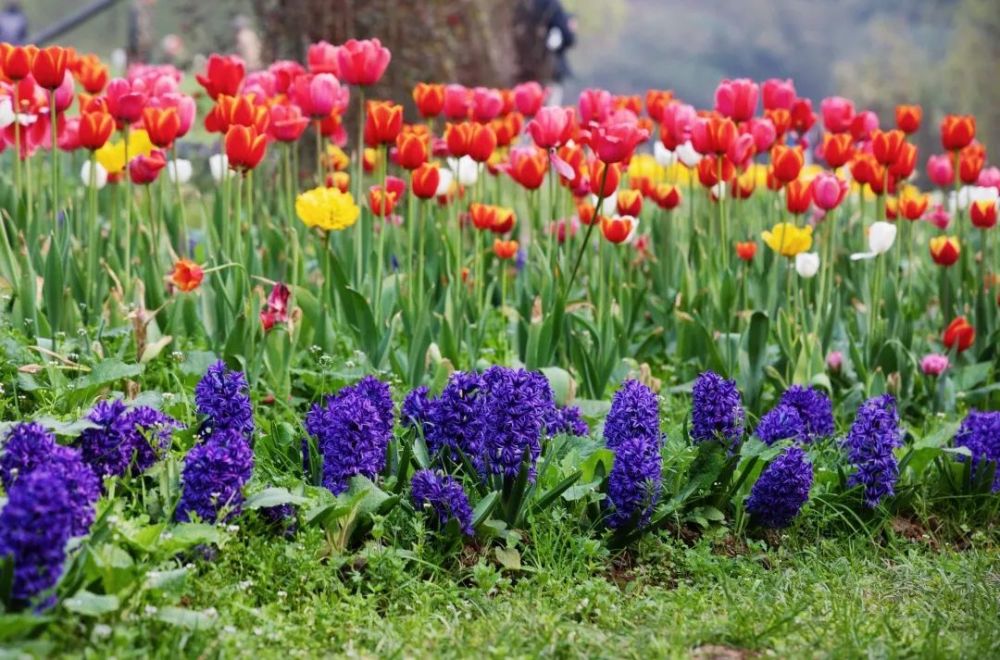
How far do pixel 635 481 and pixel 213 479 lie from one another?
932 mm

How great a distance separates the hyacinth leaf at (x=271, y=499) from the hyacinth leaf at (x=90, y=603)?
1.57 ft

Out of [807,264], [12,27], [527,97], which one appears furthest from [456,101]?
[12,27]

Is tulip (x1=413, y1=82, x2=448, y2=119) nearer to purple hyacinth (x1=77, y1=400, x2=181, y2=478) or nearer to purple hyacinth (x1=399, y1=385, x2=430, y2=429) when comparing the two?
purple hyacinth (x1=399, y1=385, x2=430, y2=429)

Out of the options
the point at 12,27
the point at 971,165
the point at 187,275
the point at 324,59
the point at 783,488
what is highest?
the point at 324,59

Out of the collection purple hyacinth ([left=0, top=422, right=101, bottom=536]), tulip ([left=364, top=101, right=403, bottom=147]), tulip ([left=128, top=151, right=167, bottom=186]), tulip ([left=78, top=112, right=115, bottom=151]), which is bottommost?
purple hyacinth ([left=0, top=422, right=101, bottom=536])

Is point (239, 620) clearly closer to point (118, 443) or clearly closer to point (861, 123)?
point (118, 443)

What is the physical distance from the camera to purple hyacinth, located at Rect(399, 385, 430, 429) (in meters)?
3.03

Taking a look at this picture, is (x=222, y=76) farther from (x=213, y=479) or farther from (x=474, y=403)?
(x=213, y=479)

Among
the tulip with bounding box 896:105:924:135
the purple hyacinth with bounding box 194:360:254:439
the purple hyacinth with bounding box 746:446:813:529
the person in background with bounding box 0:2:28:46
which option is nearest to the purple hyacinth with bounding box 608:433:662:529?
the purple hyacinth with bounding box 746:446:813:529

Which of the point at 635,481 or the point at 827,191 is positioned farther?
the point at 827,191

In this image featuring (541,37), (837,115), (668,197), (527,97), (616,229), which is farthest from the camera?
(541,37)

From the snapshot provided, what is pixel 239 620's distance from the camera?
2.47 meters

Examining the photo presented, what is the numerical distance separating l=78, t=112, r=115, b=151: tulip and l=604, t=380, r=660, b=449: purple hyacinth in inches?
65.3

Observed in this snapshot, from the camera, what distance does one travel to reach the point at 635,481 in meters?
2.89
